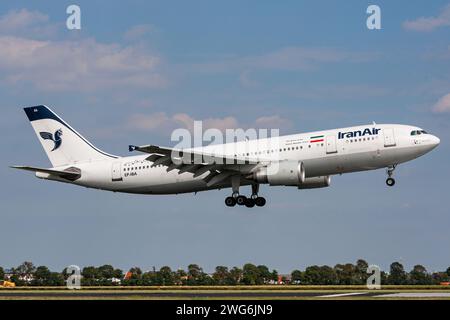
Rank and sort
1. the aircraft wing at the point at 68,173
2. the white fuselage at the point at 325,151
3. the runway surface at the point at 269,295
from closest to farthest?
the runway surface at the point at 269,295, the white fuselage at the point at 325,151, the aircraft wing at the point at 68,173

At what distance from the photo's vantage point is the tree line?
253 feet

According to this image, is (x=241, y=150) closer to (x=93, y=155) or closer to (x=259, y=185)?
(x=259, y=185)

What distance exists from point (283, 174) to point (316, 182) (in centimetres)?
638

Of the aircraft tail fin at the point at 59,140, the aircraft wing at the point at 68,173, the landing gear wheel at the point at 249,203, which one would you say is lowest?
the landing gear wheel at the point at 249,203

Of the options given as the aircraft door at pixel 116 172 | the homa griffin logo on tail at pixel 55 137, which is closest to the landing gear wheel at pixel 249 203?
the aircraft door at pixel 116 172

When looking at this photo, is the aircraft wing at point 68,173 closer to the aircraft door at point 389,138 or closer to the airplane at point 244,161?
the airplane at point 244,161

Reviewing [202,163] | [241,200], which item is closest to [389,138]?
[241,200]

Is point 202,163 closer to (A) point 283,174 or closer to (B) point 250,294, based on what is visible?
(A) point 283,174

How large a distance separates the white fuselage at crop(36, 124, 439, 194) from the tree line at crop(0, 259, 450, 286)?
58.8 feet

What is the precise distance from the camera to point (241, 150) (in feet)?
184

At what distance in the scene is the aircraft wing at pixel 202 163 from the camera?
53188 mm

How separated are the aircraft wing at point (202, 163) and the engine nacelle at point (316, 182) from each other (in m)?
5.58

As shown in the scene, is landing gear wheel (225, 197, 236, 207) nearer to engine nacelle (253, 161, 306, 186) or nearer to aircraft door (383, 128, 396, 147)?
engine nacelle (253, 161, 306, 186)
